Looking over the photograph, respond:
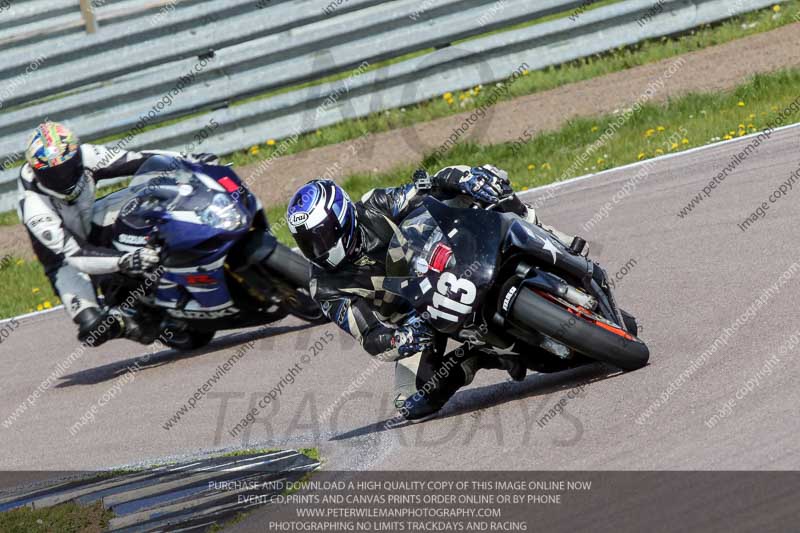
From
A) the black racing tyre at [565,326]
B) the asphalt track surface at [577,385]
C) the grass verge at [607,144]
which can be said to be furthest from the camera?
the grass verge at [607,144]

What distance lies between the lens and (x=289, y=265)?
9.01m

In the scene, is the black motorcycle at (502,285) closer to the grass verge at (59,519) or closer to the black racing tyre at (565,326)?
the black racing tyre at (565,326)

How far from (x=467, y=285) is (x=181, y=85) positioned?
9541mm

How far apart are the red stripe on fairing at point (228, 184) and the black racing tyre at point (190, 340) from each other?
153 cm

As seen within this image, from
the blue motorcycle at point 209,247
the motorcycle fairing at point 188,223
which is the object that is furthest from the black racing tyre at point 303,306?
the motorcycle fairing at point 188,223

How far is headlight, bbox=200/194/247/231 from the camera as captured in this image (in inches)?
351

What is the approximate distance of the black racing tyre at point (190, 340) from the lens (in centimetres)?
1006

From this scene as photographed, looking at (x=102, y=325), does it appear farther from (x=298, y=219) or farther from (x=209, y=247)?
(x=298, y=219)

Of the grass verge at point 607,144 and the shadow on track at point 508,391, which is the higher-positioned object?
the shadow on track at point 508,391

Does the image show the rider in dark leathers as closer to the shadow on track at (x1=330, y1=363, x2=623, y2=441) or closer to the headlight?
the shadow on track at (x1=330, y1=363, x2=623, y2=441)

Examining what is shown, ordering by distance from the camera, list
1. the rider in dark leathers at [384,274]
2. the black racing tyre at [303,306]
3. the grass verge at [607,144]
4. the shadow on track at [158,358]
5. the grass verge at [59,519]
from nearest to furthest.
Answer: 1. the grass verge at [59,519]
2. the rider in dark leathers at [384,274]
3. the black racing tyre at [303,306]
4. the shadow on track at [158,358]
5. the grass verge at [607,144]

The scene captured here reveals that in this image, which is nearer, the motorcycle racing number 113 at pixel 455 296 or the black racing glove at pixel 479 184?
the motorcycle racing number 113 at pixel 455 296

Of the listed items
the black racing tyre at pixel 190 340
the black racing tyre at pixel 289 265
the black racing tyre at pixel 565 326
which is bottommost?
the black racing tyre at pixel 190 340

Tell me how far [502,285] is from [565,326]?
39 centimetres
